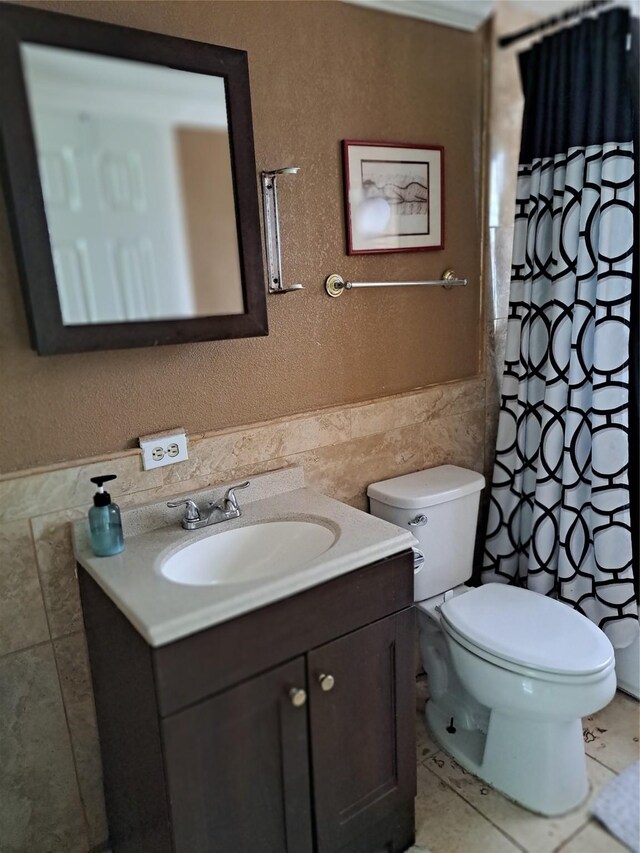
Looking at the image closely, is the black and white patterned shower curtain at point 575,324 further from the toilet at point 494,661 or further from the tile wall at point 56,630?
the tile wall at point 56,630

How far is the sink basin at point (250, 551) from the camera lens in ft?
4.54

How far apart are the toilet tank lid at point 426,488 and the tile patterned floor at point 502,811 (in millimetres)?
777

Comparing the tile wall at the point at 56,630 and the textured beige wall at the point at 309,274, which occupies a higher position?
the textured beige wall at the point at 309,274

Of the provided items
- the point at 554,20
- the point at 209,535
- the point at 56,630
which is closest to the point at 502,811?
the point at 209,535

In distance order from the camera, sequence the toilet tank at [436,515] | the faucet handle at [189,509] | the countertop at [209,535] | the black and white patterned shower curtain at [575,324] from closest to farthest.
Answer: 1. the countertop at [209,535]
2. the faucet handle at [189,509]
3. the black and white patterned shower curtain at [575,324]
4. the toilet tank at [436,515]

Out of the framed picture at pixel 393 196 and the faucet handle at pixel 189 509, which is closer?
the faucet handle at pixel 189 509

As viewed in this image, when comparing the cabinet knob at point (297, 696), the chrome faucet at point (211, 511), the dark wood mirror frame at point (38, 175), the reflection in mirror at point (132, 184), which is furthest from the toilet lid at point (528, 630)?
the reflection in mirror at point (132, 184)

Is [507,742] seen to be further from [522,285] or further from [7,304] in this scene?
[7,304]

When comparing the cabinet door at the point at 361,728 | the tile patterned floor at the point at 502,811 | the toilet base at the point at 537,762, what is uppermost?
the cabinet door at the point at 361,728

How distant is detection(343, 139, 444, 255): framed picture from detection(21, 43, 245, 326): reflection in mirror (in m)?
0.46

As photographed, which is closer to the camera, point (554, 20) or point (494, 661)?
point (494, 661)

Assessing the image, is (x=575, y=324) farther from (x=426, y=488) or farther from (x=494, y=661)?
(x=494, y=661)

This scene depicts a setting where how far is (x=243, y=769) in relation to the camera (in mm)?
1167

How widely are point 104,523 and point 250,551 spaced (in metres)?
0.37
